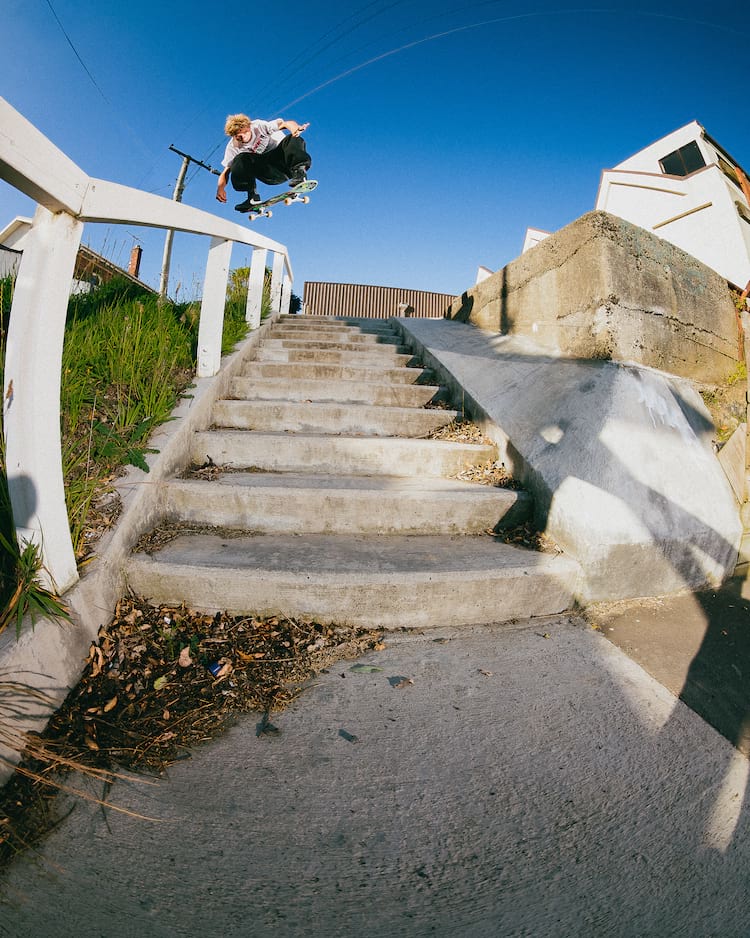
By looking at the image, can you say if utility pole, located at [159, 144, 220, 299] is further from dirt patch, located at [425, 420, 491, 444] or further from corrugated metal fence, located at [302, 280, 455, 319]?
dirt patch, located at [425, 420, 491, 444]

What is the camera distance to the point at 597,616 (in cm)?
198

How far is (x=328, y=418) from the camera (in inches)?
130

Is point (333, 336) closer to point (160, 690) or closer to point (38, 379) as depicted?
point (38, 379)

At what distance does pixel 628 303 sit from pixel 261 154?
5.79 meters

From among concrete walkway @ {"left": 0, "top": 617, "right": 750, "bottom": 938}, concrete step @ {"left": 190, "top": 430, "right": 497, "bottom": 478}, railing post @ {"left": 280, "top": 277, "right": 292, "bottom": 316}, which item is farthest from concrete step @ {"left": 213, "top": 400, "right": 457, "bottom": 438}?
railing post @ {"left": 280, "top": 277, "right": 292, "bottom": 316}

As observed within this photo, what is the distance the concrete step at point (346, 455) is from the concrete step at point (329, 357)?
1894 millimetres

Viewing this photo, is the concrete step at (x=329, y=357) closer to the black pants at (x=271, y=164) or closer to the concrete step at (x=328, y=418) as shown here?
the concrete step at (x=328, y=418)

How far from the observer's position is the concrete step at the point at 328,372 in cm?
400

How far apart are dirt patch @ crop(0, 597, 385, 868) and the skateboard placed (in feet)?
22.3

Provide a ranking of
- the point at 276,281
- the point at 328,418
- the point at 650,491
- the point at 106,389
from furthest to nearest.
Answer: the point at 276,281
the point at 328,418
the point at 106,389
the point at 650,491

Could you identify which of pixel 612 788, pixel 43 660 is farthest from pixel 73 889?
pixel 612 788

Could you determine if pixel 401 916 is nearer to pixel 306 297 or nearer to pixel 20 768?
pixel 20 768

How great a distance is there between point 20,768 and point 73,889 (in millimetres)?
347

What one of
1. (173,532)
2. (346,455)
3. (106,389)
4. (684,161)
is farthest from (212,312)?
(684,161)
